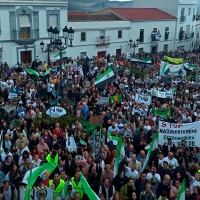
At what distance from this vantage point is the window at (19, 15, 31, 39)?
25.1 m

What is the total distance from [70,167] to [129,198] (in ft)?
5.63

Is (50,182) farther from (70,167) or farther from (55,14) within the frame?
(55,14)

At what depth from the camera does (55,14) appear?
26812 millimetres

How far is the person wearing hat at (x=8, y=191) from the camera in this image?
23.2 feet

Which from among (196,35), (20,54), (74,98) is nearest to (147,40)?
(196,35)

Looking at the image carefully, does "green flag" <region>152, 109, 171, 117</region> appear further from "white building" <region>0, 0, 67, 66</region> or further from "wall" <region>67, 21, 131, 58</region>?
"wall" <region>67, 21, 131, 58</region>

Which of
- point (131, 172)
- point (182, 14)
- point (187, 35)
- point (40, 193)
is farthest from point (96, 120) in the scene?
point (187, 35)

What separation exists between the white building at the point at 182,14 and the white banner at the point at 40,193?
3517 centimetres

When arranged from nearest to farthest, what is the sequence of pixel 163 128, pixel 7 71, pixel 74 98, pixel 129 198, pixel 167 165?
pixel 129 198 < pixel 167 165 < pixel 163 128 < pixel 74 98 < pixel 7 71

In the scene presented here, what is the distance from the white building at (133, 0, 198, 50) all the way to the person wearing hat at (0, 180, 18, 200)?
3523 cm

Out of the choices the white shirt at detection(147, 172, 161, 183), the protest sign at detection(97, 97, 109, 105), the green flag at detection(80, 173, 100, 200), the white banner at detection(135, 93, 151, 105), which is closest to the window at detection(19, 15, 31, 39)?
the protest sign at detection(97, 97, 109, 105)

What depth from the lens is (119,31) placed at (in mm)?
32844

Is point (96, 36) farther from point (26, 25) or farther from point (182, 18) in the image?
point (182, 18)

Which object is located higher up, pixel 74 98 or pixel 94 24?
pixel 94 24
